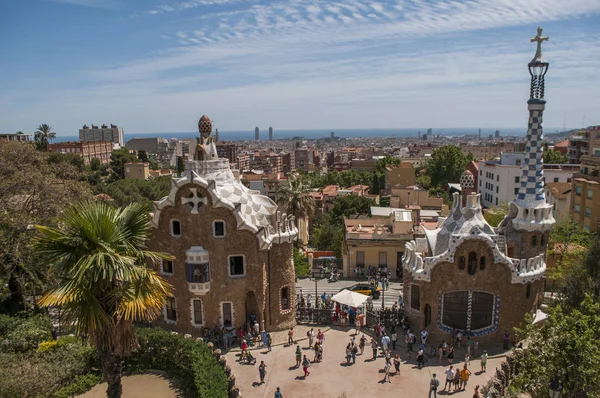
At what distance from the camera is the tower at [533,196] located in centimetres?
2749

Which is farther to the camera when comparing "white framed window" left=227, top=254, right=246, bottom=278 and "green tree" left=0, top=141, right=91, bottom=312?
"white framed window" left=227, top=254, right=246, bottom=278

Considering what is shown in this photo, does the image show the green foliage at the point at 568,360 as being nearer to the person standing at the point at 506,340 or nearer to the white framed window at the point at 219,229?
the person standing at the point at 506,340

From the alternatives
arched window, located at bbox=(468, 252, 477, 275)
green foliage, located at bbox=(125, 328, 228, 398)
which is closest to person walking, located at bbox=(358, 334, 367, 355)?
arched window, located at bbox=(468, 252, 477, 275)

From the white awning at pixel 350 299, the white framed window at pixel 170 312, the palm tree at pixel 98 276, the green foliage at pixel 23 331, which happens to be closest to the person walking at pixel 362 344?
the white awning at pixel 350 299

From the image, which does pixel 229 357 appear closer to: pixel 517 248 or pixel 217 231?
pixel 217 231

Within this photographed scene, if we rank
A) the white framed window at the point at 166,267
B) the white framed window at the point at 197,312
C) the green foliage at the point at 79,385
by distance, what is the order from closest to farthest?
the green foliage at the point at 79,385 → the white framed window at the point at 197,312 → the white framed window at the point at 166,267

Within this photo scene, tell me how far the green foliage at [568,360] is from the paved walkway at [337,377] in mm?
6151

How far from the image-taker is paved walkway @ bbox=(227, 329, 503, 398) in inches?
858

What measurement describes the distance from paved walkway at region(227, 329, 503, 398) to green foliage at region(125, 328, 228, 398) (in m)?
2.12

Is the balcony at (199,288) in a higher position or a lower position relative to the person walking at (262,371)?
higher

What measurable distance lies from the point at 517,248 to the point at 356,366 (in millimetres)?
12192

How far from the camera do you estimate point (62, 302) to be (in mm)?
14391

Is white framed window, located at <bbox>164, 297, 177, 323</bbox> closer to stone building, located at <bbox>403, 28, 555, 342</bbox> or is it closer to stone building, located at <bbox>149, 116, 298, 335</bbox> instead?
stone building, located at <bbox>149, 116, 298, 335</bbox>

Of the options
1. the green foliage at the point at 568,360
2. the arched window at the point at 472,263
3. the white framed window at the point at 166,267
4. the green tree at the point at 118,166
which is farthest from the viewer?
the green tree at the point at 118,166
